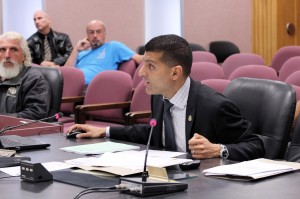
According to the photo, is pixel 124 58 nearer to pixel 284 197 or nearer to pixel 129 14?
pixel 129 14

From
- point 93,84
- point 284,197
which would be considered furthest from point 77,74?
point 284,197

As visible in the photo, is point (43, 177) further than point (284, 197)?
Yes

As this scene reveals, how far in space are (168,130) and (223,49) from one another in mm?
7197

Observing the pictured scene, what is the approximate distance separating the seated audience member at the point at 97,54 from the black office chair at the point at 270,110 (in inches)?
149

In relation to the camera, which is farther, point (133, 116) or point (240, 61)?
point (240, 61)

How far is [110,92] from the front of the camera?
18.9ft

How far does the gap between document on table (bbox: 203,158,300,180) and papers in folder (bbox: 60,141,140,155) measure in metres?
0.61

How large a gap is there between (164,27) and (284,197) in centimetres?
870

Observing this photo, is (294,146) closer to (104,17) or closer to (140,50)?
(140,50)

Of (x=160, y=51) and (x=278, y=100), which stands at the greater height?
(x=160, y=51)

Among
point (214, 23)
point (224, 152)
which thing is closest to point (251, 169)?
point (224, 152)

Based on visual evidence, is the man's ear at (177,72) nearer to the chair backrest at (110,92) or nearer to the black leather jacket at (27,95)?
the black leather jacket at (27,95)

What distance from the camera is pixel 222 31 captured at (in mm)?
10961

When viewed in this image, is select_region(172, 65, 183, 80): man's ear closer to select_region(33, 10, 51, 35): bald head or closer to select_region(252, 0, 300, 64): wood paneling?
select_region(33, 10, 51, 35): bald head
